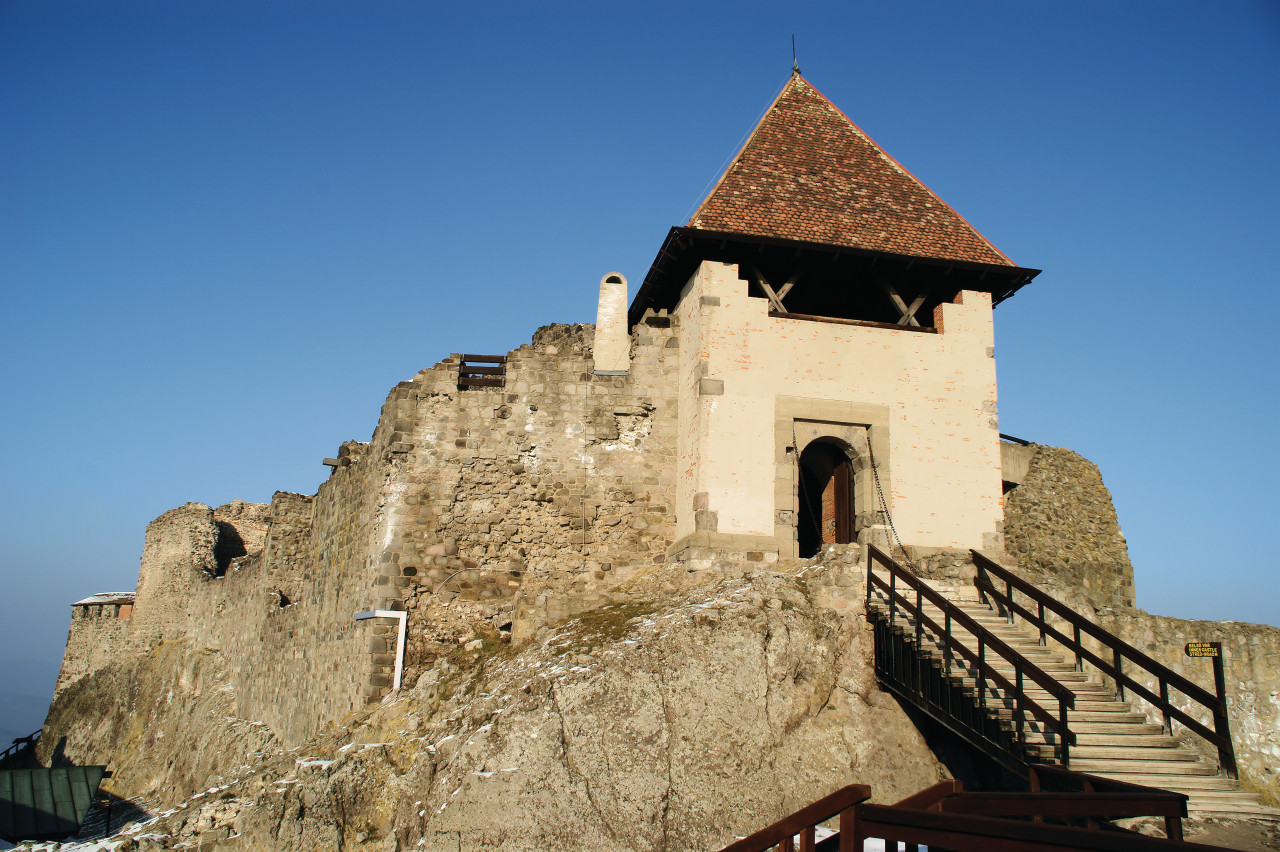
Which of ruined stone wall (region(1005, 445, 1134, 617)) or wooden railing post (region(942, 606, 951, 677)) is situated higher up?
ruined stone wall (region(1005, 445, 1134, 617))

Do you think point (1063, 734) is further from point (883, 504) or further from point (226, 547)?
point (226, 547)

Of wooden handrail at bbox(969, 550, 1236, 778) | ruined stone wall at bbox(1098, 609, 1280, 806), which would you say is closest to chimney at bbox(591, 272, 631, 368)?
wooden handrail at bbox(969, 550, 1236, 778)

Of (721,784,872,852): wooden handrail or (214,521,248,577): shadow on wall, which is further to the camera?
(214,521,248,577): shadow on wall

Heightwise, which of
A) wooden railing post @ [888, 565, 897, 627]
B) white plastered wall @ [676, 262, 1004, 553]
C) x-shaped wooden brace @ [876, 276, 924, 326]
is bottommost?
wooden railing post @ [888, 565, 897, 627]

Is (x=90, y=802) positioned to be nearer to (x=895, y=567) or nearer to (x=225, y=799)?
(x=225, y=799)

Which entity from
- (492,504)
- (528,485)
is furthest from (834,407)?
(492,504)

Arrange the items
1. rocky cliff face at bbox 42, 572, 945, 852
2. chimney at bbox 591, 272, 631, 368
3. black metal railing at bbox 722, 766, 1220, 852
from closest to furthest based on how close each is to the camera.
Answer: black metal railing at bbox 722, 766, 1220, 852 → rocky cliff face at bbox 42, 572, 945, 852 → chimney at bbox 591, 272, 631, 368

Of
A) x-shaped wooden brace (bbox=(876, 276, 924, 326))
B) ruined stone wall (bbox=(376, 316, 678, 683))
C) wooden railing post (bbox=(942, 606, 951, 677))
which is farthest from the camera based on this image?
x-shaped wooden brace (bbox=(876, 276, 924, 326))

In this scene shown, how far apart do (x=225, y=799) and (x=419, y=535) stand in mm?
4785

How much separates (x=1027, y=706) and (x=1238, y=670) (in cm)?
798

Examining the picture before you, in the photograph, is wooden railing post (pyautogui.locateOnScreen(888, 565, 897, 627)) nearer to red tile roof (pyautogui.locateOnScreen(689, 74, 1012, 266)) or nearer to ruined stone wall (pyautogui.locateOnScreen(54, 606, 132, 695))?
red tile roof (pyautogui.locateOnScreen(689, 74, 1012, 266))

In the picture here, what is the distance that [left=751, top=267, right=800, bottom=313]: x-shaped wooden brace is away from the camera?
14523 mm

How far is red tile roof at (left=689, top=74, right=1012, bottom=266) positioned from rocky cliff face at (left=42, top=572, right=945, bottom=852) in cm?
596

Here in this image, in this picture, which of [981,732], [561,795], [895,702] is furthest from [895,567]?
[561,795]
